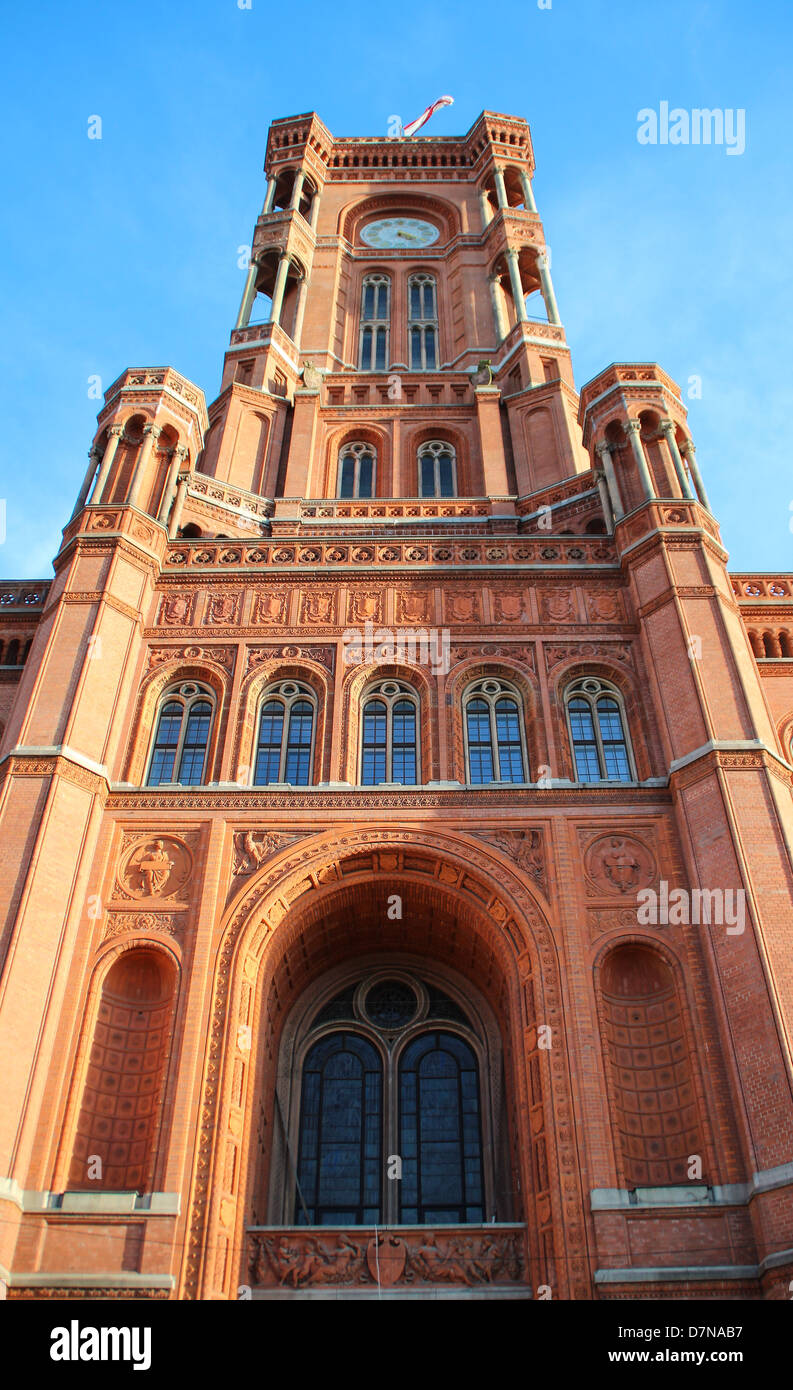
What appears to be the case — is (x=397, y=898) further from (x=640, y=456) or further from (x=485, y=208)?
(x=485, y=208)

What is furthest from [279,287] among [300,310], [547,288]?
[547,288]

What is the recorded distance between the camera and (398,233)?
45.3 m

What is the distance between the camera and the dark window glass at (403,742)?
21266 millimetres

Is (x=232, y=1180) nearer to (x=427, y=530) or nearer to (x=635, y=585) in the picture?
(x=635, y=585)

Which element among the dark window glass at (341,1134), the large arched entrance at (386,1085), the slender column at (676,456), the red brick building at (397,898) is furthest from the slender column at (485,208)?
the dark window glass at (341,1134)

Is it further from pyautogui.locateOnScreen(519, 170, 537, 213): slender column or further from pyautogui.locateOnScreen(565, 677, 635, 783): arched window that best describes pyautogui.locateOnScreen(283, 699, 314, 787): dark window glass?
pyautogui.locateOnScreen(519, 170, 537, 213): slender column

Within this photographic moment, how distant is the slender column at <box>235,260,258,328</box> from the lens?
3888cm

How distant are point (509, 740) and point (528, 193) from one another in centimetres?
3095

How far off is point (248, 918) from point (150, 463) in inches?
449

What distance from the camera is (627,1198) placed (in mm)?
15734

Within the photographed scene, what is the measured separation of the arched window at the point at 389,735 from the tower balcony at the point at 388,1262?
7.15 meters

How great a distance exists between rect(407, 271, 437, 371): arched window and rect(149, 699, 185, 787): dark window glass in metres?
19.9

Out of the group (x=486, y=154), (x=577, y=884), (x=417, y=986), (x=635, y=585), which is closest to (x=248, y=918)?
(x=417, y=986)

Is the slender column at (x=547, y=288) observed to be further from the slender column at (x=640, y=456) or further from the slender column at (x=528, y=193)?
the slender column at (x=640, y=456)
